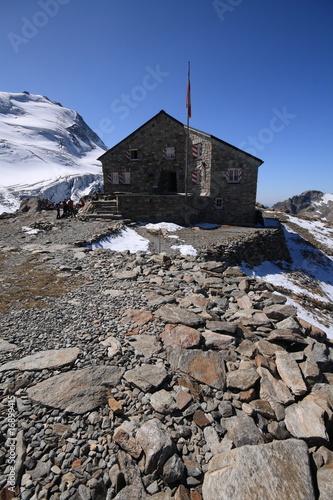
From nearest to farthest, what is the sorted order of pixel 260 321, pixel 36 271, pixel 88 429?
pixel 88 429 → pixel 260 321 → pixel 36 271

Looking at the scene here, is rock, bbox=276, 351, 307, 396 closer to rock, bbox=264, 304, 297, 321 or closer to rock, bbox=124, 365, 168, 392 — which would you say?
rock, bbox=264, 304, 297, 321

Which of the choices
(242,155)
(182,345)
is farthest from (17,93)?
(182,345)

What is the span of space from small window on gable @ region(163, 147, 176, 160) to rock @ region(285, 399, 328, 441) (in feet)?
89.8

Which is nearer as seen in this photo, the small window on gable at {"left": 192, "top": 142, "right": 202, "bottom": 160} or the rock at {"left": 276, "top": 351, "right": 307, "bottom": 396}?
the rock at {"left": 276, "top": 351, "right": 307, "bottom": 396}

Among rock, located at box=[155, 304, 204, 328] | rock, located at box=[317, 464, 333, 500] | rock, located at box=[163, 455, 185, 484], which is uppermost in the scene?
rock, located at box=[155, 304, 204, 328]

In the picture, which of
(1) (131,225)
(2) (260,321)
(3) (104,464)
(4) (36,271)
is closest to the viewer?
(3) (104,464)

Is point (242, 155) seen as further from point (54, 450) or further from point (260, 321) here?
point (54, 450)

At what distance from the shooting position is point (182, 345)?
517 cm

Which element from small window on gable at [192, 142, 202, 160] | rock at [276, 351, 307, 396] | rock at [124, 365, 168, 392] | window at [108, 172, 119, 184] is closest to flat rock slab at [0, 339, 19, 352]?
rock at [124, 365, 168, 392]

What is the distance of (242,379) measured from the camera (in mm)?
4270

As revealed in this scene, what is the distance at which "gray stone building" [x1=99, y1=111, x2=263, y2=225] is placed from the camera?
24.7 m

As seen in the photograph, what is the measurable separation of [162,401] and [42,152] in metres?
141

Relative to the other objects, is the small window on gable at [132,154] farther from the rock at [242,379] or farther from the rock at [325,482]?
the rock at [325,482]

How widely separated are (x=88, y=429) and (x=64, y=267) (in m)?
7.56
